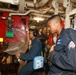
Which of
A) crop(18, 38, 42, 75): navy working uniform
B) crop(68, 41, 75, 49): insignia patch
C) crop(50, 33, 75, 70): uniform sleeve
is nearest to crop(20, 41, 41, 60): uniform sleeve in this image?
crop(18, 38, 42, 75): navy working uniform

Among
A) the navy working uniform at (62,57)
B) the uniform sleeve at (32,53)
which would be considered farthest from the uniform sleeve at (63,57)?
the uniform sleeve at (32,53)

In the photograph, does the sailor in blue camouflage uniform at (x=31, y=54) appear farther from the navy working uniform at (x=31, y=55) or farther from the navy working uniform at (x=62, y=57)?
the navy working uniform at (x=62, y=57)

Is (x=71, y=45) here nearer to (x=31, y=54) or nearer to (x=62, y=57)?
(x=62, y=57)

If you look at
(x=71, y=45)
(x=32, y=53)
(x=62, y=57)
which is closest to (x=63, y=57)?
(x=62, y=57)

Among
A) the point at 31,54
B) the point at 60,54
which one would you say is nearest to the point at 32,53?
the point at 31,54

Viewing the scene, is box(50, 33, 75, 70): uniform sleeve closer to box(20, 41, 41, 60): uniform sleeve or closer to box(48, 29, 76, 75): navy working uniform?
box(48, 29, 76, 75): navy working uniform

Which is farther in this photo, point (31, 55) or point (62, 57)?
point (31, 55)

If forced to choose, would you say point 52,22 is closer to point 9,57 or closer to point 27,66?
point 27,66

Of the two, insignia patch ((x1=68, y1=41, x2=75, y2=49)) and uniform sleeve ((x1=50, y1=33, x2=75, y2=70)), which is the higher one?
insignia patch ((x1=68, y1=41, x2=75, y2=49))

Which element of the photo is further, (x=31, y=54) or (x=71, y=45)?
(x=31, y=54)

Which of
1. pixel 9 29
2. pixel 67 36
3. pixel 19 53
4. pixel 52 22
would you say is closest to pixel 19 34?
pixel 9 29

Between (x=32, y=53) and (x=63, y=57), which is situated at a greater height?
(x=63, y=57)

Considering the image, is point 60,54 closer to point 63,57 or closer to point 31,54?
point 63,57

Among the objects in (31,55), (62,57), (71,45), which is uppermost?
(71,45)
